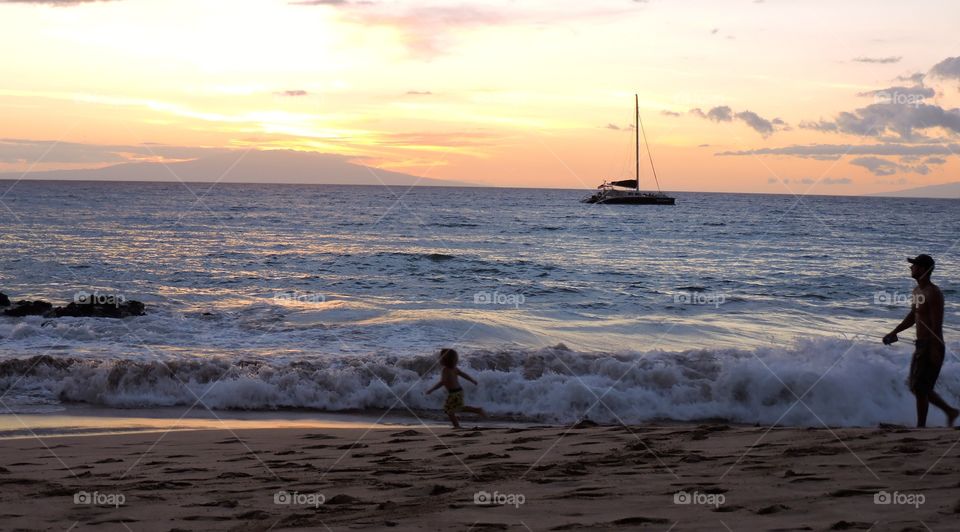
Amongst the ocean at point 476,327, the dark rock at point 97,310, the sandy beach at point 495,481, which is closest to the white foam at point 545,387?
the ocean at point 476,327

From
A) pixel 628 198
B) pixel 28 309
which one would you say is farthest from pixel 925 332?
pixel 628 198

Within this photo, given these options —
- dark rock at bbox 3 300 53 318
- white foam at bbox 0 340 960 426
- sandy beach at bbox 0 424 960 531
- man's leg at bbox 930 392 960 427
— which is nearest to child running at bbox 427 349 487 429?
sandy beach at bbox 0 424 960 531

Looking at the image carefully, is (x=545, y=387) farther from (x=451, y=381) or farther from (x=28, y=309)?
(x=28, y=309)

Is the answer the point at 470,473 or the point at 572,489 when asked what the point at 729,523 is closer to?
the point at 572,489

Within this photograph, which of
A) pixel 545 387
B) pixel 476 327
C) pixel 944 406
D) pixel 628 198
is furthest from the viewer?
pixel 628 198

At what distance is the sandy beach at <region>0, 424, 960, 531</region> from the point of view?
5.34m

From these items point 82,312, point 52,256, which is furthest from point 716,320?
point 52,256

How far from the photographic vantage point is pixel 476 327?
1814 centimetres

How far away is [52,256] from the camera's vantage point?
101 ft

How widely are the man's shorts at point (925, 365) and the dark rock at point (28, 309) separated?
663 inches

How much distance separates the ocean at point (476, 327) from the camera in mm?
12367

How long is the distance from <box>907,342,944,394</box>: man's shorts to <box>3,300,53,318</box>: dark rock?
663 inches

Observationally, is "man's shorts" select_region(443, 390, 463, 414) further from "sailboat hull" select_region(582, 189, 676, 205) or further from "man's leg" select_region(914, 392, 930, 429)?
"sailboat hull" select_region(582, 189, 676, 205)

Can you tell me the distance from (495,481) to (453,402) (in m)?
3.69
